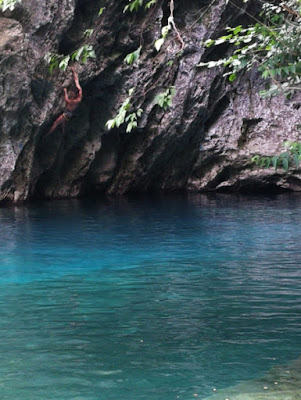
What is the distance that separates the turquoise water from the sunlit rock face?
5285 mm

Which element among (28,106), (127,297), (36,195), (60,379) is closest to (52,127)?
(28,106)

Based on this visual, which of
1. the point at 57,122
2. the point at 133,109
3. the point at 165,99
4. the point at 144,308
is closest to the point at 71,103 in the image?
the point at 57,122

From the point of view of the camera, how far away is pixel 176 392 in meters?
5.66

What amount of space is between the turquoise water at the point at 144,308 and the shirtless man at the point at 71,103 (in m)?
5.82

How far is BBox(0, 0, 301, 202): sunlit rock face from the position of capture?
20094 mm

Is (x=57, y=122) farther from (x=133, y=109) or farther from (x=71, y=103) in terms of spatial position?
(x=133, y=109)

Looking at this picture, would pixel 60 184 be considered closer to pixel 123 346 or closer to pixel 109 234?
pixel 109 234

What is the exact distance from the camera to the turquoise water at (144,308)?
6023mm

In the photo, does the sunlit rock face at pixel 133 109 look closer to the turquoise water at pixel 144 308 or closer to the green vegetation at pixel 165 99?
the turquoise water at pixel 144 308

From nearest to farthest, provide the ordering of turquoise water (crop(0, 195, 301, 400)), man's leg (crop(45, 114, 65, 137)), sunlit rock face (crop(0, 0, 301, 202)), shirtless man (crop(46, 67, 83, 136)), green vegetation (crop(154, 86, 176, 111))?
1. green vegetation (crop(154, 86, 176, 111))
2. turquoise water (crop(0, 195, 301, 400))
3. sunlit rock face (crop(0, 0, 301, 202))
4. shirtless man (crop(46, 67, 83, 136))
5. man's leg (crop(45, 114, 65, 137))

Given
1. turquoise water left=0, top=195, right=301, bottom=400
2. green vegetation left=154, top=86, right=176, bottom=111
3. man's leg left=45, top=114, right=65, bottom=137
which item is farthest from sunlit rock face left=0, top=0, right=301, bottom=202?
green vegetation left=154, top=86, right=176, bottom=111

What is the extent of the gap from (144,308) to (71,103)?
13.8 meters

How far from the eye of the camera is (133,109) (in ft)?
76.0

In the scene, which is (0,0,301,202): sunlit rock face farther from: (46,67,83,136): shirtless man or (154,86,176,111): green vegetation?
(154,86,176,111): green vegetation
